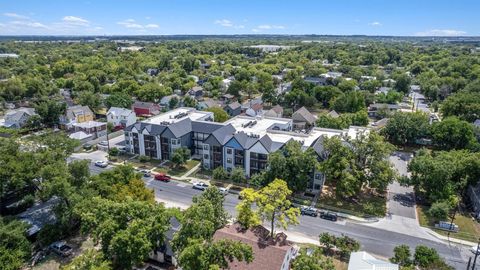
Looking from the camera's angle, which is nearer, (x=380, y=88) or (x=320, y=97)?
(x=320, y=97)

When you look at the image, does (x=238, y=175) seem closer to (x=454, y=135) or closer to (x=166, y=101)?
(x=454, y=135)

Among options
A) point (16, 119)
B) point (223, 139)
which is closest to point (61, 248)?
point (223, 139)

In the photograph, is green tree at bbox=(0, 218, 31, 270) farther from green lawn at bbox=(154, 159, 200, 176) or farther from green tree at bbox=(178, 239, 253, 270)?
green lawn at bbox=(154, 159, 200, 176)

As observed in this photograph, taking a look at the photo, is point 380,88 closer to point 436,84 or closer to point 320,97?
point 436,84

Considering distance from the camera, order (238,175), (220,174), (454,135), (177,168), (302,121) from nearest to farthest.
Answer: (238,175), (220,174), (177,168), (454,135), (302,121)

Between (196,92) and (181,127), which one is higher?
(181,127)

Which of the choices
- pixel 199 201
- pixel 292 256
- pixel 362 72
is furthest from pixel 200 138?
pixel 362 72
